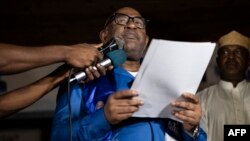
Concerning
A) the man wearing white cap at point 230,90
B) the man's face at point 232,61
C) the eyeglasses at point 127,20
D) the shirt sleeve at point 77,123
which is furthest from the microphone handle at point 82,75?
the man's face at point 232,61

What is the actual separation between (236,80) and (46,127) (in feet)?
4.51

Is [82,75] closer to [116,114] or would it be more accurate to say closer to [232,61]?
[116,114]

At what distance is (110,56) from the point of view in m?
1.19

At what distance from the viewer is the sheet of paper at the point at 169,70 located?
3.82 feet

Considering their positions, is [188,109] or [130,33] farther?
[130,33]

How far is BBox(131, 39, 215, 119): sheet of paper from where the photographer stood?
45.8 inches

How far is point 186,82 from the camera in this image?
1214 mm

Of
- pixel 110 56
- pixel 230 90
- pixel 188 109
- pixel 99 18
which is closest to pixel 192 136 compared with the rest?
pixel 188 109

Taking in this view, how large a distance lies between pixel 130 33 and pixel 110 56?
1.09 feet

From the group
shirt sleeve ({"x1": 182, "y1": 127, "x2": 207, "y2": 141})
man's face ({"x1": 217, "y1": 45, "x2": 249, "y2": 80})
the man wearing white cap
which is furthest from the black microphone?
man's face ({"x1": 217, "y1": 45, "x2": 249, "y2": 80})

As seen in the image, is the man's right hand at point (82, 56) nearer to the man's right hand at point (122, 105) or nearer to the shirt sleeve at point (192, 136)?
the man's right hand at point (122, 105)

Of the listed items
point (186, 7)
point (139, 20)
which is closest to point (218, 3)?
point (186, 7)

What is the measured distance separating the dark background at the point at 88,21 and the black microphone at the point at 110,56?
153cm

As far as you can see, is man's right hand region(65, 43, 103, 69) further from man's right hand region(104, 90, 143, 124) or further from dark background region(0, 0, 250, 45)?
dark background region(0, 0, 250, 45)
